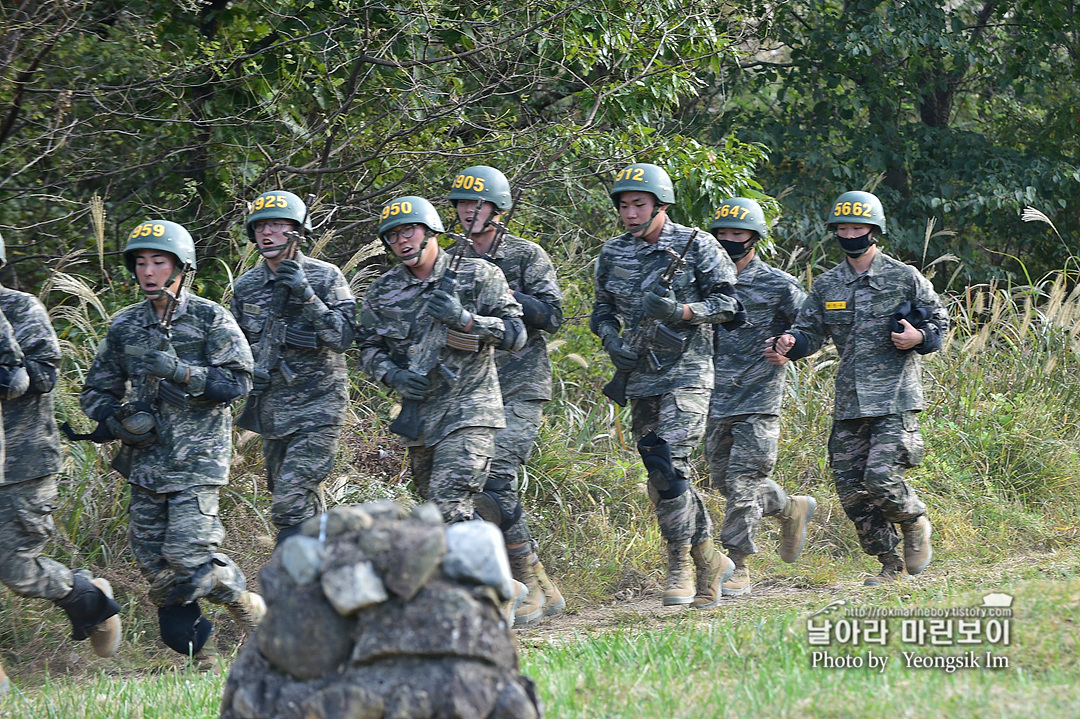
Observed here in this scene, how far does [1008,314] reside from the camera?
11.2 metres

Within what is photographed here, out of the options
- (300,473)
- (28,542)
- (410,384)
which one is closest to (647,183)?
(410,384)

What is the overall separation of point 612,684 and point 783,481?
4.89m

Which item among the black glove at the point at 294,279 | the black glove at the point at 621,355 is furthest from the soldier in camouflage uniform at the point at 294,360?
the black glove at the point at 621,355

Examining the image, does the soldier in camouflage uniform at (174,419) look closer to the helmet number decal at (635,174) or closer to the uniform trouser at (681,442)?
the uniform trouser at (681,442)

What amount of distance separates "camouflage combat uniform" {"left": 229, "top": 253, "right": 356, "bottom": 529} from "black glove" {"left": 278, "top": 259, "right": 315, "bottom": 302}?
8 centimetres

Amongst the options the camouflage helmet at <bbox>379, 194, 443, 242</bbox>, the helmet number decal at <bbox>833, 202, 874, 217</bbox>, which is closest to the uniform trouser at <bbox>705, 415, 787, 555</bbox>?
the helmet number decal at <bbox>833, 202, 874, 217</bbox>

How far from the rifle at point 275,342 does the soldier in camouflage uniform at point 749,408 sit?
2.69 meters

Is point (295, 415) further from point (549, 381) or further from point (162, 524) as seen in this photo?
point (549, 381)

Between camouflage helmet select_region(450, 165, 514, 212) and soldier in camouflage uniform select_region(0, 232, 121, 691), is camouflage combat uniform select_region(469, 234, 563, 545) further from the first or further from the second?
soldier in camouflage uniform select_region(0, 232, 121, 691)

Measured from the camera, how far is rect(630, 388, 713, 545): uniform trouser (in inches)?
276

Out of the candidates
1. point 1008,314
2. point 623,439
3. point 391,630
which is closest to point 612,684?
point 391,630

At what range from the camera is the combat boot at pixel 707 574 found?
7305mm

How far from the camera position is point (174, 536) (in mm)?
6066

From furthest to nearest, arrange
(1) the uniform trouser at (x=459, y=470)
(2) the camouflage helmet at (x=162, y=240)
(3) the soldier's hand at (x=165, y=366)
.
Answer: (1) the uniform trouser at (x=459, y=470)
(2) the camouflage helmet at (x=162, y=240)
(3) the soldier's hand at (x=165, y=366)
